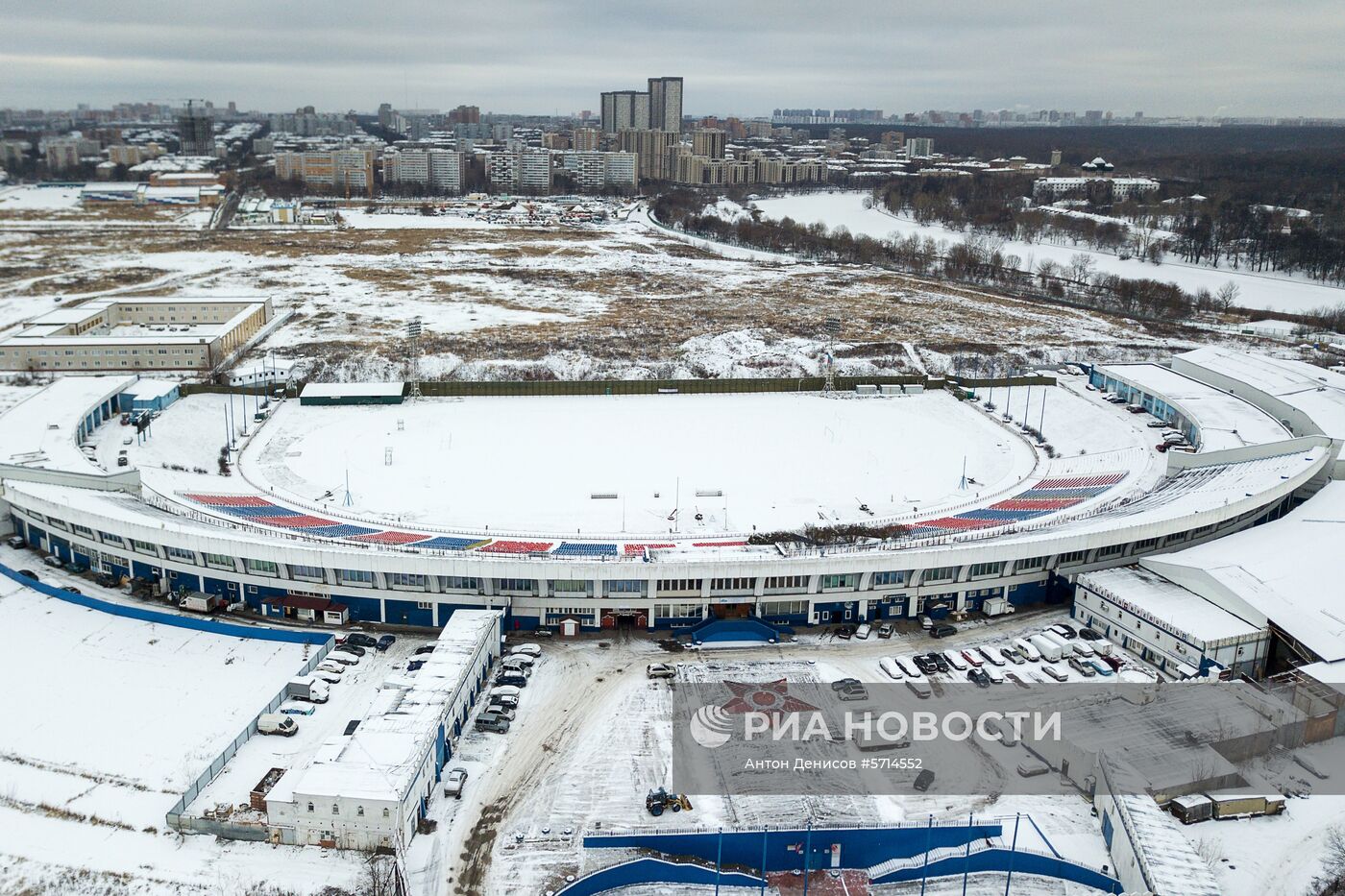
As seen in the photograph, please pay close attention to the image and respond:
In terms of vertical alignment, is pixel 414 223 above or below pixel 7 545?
above

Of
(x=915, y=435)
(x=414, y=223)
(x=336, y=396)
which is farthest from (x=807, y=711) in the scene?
(x=414, y=223)

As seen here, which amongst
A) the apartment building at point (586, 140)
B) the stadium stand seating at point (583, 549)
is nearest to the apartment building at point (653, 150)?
the apartment building at point (586, 140)

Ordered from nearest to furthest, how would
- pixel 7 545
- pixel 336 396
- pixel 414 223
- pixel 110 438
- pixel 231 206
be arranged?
pixel 7 545
pixel 110 438
pixel 336 396
pixel 414 223
pixel 231 206

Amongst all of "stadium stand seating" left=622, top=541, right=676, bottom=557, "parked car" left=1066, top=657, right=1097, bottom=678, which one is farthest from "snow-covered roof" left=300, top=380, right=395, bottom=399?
"parked car" left=1066, top=657, right=1097, bottom=678

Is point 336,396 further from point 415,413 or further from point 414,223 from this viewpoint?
point 414,223

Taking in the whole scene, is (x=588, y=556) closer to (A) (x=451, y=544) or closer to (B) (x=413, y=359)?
(A) (x=451, y=544)

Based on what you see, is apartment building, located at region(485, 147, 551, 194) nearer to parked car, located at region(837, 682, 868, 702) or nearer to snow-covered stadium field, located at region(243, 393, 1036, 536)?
snow-covered stadium field, located at region(243, 393, 1036, 536)

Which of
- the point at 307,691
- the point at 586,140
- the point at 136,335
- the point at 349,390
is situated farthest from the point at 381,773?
the point at 586,140
